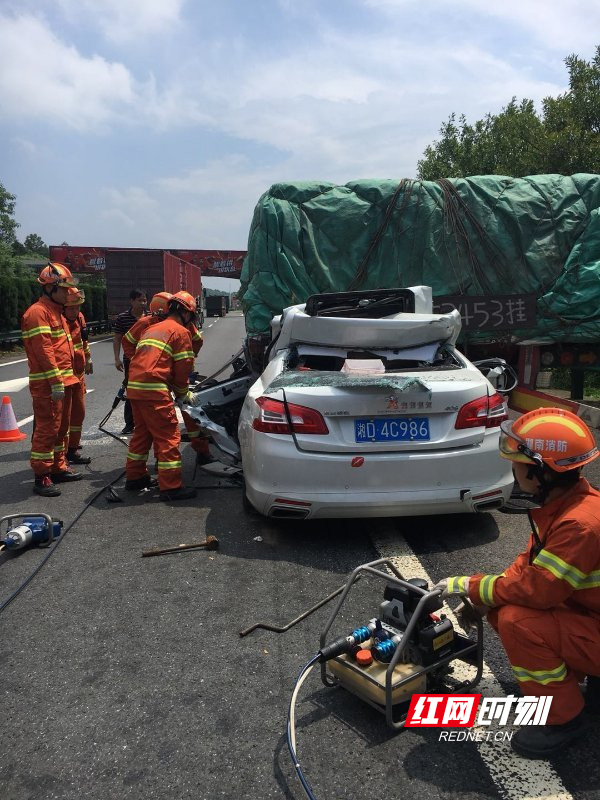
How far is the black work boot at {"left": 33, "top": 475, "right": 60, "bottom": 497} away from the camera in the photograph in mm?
5703

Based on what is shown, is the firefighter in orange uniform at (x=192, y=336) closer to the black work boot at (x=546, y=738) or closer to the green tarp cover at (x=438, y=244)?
the green tarp cover at (x=438, y=244)

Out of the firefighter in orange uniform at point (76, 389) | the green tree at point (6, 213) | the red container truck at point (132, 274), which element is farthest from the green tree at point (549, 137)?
the green tree at point (6, 213)

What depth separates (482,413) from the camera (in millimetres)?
4277

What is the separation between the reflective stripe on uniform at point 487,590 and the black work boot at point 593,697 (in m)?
0.50

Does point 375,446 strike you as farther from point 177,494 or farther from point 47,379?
point 47,379

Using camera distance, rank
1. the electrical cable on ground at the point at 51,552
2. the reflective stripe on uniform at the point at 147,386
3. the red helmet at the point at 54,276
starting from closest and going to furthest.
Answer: the electrical cable on ground at the point at 51,552
the reflective stripe on uniform at the point at 147,386
the red helmet at the point at 54,276

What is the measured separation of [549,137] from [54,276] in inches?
630

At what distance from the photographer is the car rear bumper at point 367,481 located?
4.08m

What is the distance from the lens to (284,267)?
7.14 m

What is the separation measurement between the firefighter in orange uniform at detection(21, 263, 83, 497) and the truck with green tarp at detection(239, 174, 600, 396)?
6.65 ft

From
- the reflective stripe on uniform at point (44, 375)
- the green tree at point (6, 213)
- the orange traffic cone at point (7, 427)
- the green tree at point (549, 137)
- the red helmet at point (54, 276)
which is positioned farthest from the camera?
the green tree at point (6, 213)

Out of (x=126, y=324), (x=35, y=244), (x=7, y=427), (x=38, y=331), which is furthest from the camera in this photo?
(x=35, y=244)

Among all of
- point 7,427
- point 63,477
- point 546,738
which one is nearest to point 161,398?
point 63,477

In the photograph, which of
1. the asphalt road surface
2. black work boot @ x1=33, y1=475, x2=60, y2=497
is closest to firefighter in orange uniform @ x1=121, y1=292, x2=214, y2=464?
black work boot @ x1=33, y1=475, x2=60, y2=497
